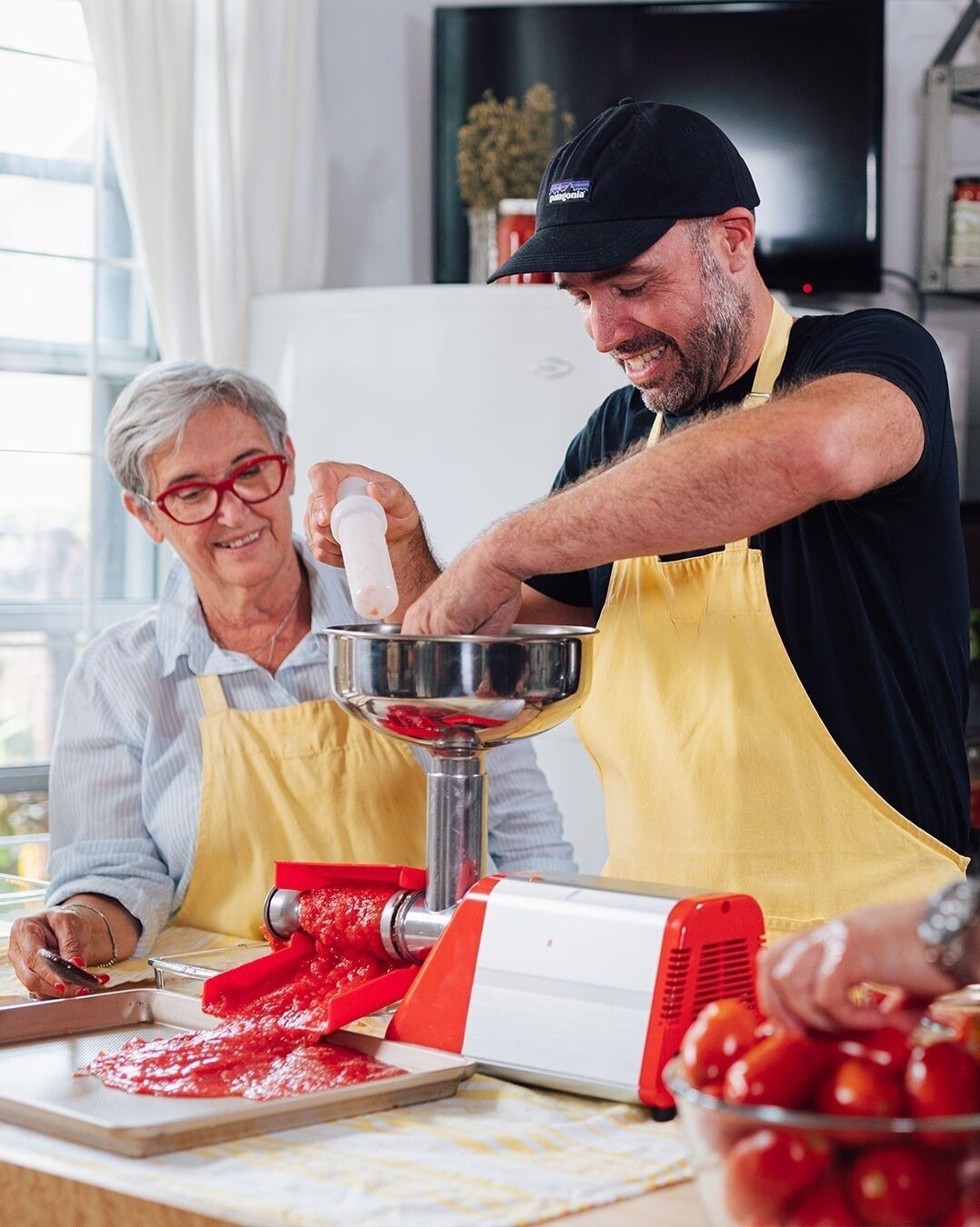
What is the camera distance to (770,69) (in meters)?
3.61

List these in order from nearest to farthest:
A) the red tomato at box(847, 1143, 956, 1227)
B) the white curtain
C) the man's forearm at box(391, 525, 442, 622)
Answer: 1. the red tomato at box(847, 1143, 956, 1227)
2. the man's forearm at box(391, 525, 442, 622)
3. the white curtain

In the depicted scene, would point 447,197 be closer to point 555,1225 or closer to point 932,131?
point 932,131

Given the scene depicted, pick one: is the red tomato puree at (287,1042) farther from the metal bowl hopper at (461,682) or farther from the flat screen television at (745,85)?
the flat screen television at (745,85)

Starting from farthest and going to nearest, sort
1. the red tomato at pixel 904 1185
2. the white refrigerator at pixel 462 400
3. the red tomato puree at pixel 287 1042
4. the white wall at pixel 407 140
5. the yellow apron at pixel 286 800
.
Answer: the white wall at pixel 407 140
the white refrigerator at pixel 462 400
the yellow apron at pixel 286 800
the red tomato puree at pixel 287 1042
the red tomato at pixel 904 1185

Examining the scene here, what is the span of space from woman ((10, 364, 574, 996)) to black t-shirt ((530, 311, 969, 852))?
22.6 inches

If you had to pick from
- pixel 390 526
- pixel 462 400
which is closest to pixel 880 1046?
pixel 390 526

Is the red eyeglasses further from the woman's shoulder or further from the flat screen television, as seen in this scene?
the flat screen television

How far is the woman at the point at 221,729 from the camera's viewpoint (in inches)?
76.5

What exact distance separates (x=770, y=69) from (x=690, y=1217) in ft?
10.3

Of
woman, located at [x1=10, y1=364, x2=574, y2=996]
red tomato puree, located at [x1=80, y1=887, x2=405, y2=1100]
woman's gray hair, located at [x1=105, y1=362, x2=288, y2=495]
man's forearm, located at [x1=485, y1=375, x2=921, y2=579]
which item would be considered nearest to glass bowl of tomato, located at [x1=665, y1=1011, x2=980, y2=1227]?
red tomato puree, located at [x1=80, y1=887, x2=405, y2=1100]

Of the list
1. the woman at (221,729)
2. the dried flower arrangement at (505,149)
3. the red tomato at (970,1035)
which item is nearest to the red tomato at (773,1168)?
the red tomato at (970,1035)

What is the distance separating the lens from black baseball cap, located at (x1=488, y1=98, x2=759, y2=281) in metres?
1.56

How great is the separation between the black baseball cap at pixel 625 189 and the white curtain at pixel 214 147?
1875 mm

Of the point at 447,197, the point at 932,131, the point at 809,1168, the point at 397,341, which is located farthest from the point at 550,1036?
the point at 932,131
